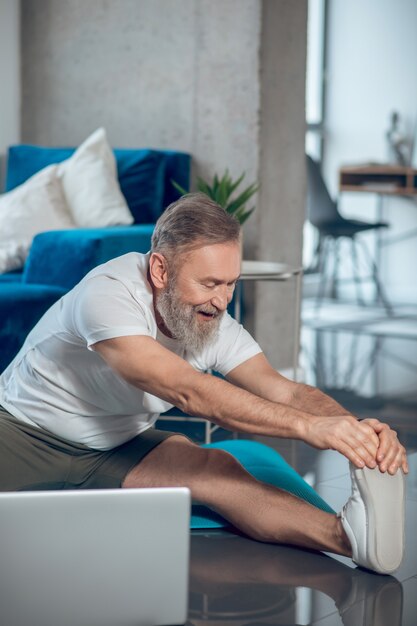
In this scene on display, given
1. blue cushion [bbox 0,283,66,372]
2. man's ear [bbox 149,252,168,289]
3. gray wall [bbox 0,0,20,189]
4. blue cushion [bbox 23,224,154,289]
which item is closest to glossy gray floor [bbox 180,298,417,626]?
man's ear [bbox 149,252,168,289]


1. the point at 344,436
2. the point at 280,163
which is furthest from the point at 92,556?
the point at 280,163

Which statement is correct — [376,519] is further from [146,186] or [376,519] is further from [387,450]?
[146,186]

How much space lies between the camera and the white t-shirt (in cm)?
227

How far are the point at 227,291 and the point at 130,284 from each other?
218 mm

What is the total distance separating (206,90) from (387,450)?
241 centimetres

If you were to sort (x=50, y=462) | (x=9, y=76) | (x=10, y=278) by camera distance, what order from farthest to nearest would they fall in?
1. (x=9, y=76)
2. (x=10, y=278)
3. (x=50, y=462)

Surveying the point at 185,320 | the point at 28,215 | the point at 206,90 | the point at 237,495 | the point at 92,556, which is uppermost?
the point at 206,90

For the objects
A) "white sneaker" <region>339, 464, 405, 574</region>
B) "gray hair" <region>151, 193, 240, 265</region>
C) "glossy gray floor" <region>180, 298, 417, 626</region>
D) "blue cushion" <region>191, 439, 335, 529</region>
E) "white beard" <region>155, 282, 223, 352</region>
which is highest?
"gray hair" <region>151, 193, 240, 265</region>

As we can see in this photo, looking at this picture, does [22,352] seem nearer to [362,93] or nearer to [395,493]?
[395,493]

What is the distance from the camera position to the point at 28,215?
3941 millimetres

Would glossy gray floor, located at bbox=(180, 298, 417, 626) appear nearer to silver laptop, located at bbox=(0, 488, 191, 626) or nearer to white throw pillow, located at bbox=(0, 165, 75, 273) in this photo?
silver laptop, located at bbox=(0, 488, 191, 626)

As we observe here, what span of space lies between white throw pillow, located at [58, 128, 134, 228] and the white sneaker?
2.03 meters

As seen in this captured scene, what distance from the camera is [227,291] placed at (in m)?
2.23

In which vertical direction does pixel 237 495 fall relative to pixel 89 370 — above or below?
below
